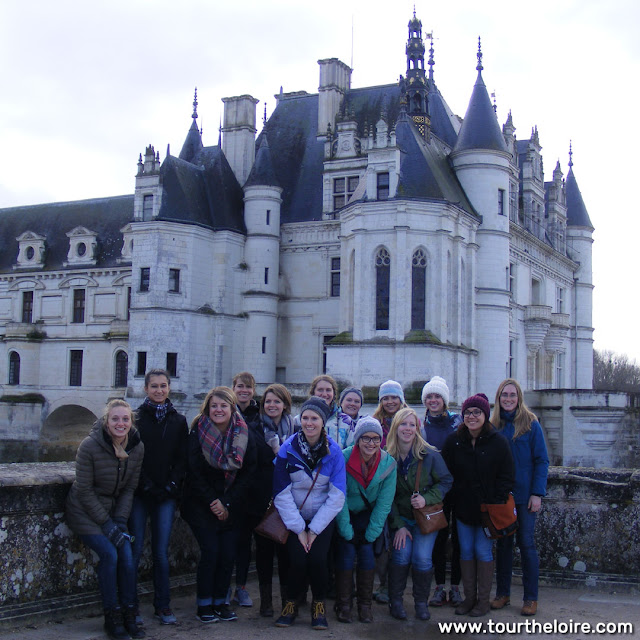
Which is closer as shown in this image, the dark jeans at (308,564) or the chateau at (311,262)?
the dark jeans at (308,564)

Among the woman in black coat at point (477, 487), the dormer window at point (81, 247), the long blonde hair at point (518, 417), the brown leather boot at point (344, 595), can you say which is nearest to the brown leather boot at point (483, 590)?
the woman in black coat at point (477, 487)

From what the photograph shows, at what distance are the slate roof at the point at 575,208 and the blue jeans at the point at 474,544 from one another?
41.2 meters

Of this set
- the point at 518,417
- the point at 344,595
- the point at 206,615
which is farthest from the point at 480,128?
the point at 206,615

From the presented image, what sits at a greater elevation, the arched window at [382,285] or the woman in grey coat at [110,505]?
the arched window at [382,285]

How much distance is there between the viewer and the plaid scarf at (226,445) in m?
6.94

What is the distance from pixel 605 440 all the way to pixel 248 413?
25.3 metres

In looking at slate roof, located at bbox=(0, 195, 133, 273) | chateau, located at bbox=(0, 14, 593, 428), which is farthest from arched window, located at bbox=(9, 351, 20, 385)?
slate roof, located at bbox=(0, 195, 133, 273)

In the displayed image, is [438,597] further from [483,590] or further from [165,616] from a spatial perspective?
[165,616]

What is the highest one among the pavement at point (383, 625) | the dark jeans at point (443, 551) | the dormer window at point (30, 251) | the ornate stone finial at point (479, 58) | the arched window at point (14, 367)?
the ornate stone finial at point (479, 58)

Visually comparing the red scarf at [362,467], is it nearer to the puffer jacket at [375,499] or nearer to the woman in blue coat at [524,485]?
the puffer jacket at [375,499]

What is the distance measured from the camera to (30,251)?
4162cm

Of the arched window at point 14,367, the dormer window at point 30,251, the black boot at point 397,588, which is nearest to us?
the black boot at point 397,588

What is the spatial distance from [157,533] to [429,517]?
232 centimetres

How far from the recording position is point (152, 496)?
22.7 ft
